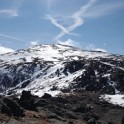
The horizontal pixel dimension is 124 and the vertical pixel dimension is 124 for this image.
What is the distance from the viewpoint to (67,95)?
198 meters

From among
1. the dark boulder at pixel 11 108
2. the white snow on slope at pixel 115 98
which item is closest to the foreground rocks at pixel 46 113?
the dark boulder at pixel 11 108

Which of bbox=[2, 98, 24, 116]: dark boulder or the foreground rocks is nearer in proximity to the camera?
the foreground rocks

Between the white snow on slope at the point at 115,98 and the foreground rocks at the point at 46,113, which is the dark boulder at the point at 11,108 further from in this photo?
the white snow on slope at the point at 115,98

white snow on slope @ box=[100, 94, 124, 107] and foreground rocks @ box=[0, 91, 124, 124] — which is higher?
white snow on slope @ box=[100, 94, 124, 107]

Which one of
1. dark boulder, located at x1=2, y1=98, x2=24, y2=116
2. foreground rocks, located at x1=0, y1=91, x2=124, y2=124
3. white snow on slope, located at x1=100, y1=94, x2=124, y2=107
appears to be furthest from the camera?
white snow on slope, located at x1=100, y1=94, x2=124, y2=107

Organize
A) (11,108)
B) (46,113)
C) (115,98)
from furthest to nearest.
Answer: (115,98) < (46,113) < (11,108)

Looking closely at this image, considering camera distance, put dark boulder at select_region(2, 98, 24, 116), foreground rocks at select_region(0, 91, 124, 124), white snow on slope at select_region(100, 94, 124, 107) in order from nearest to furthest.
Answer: foreground rocks at select_region(0, 91, 124, 124) < dark boulder at select_region(2, 98, 24, 116) < white snow on slope at select_region(100, 94, 124, 107)

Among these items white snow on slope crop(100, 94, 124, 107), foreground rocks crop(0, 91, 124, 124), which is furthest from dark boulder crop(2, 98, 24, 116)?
white snow on slope crop(100, 94, 124, 107)

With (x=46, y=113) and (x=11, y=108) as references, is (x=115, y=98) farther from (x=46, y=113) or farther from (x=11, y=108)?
(x=11, y=108)

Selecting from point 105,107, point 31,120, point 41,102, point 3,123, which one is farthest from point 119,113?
point 3,123

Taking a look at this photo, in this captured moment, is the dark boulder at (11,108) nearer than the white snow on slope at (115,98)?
Yes

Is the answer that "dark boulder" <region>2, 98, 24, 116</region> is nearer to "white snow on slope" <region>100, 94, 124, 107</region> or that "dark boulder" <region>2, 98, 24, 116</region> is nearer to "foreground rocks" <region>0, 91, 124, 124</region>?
"foreground rocks" <region>0, 91, 124, 124</region>

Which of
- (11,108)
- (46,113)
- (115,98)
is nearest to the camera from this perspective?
(11,108)

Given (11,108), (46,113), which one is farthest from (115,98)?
(11,108)
